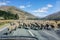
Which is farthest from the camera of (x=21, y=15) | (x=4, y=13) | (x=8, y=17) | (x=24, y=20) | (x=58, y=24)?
(x=24, y=20)

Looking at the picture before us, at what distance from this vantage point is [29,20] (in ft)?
138

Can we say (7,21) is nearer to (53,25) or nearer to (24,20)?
(24,20)

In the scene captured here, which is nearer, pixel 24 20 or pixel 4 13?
pixel 4 13

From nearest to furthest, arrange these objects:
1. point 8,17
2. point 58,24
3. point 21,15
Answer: point 58,24
point 8,17
point 21,15

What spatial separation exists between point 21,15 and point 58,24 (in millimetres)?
12059

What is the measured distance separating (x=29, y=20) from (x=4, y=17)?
24.6 ft

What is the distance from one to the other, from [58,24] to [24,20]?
15776mm

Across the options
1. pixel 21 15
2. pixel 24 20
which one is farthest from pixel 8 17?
pixel 24 20

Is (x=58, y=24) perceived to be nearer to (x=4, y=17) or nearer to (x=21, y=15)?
(x=4, y=17)

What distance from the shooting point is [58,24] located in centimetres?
3023

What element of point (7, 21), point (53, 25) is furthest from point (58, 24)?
point (7, 21)

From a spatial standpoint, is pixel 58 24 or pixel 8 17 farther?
pixel 8 17

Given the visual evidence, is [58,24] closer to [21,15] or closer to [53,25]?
[53,25]

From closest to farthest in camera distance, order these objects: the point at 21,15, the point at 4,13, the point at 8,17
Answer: the point at 4,13
the point at 8,17
the point at 21,15
